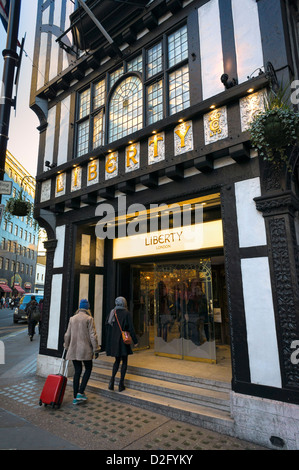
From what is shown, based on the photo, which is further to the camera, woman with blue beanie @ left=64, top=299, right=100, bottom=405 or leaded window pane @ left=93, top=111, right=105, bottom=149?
leaded window pane @ left=93, top=111, right=105, bottom=149

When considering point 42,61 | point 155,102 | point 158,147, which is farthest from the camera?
point 42,61

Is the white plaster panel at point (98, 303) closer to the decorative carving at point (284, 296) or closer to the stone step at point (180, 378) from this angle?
the stone step at point (180, 378)

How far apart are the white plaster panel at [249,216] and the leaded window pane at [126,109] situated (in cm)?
330

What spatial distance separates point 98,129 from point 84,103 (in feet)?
4.06

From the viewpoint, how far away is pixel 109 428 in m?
4.19

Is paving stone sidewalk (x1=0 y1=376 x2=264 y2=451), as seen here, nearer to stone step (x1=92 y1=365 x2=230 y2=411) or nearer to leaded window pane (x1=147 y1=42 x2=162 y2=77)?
stone step (x1=92 y1=365 x2=230 y2=411)

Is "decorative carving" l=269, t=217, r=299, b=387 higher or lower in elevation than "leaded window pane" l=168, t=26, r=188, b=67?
lower

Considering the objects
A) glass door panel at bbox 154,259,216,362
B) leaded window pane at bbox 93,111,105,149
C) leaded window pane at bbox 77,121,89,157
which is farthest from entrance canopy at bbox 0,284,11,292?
leaded window pane at bbox 93,111,105,149

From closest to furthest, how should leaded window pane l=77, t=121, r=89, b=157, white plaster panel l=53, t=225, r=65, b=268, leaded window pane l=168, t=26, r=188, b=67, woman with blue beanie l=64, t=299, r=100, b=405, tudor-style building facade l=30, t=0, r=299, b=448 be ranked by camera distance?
tudor-style building facade l=30, t=0, r=299, b=448
woman with blue beanie l=64, t=299, r=100, b=405
leaded window pane l=168, t=26, r=188, b=67
white plaster panel l=53, t=225, r=65, b=268
leaded window pane l=77, t=121, r=89, b=157

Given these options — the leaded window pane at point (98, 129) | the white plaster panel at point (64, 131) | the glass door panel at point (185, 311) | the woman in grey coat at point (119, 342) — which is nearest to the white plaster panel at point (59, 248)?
the white plaster panel at point (64, 131)

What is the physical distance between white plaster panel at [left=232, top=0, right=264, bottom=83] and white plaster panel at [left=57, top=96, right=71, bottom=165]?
16.7 ft

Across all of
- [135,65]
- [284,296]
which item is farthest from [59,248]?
[284,296]

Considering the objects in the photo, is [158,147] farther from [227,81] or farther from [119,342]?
[119,342]

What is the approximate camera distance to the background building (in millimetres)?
37375
